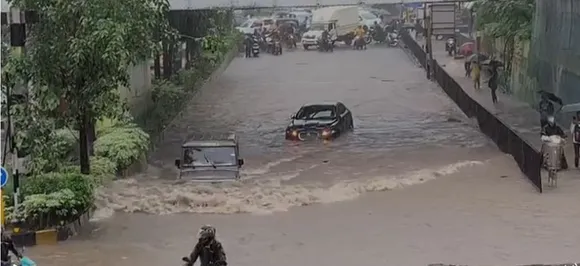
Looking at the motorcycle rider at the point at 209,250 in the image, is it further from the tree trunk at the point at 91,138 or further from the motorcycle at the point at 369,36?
the motorcycle at the point at 369,36

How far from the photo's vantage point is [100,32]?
17.1 metres

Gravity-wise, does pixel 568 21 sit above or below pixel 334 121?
above

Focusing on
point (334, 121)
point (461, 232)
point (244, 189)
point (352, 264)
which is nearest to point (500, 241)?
point (461, 232)

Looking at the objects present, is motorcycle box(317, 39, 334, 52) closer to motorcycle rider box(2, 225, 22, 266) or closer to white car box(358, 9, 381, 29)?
white car box(358, 9, 381, 29)

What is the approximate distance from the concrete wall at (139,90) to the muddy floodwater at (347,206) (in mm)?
1465

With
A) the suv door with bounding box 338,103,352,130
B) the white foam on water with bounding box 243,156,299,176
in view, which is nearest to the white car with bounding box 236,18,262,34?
the suv door with bounding box 338,103,352,130

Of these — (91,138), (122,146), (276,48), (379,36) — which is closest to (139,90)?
(91,138)

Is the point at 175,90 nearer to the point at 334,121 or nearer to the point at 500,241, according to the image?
the point at 334,121

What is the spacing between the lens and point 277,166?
84.9 ft

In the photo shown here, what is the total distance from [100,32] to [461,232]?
676 centimetres

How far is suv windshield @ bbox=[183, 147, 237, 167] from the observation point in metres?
21.8

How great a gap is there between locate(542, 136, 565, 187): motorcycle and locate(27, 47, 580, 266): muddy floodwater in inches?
14.5

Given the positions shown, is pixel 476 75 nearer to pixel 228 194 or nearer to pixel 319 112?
pixel 319 112

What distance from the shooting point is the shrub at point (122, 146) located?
2273 cm
